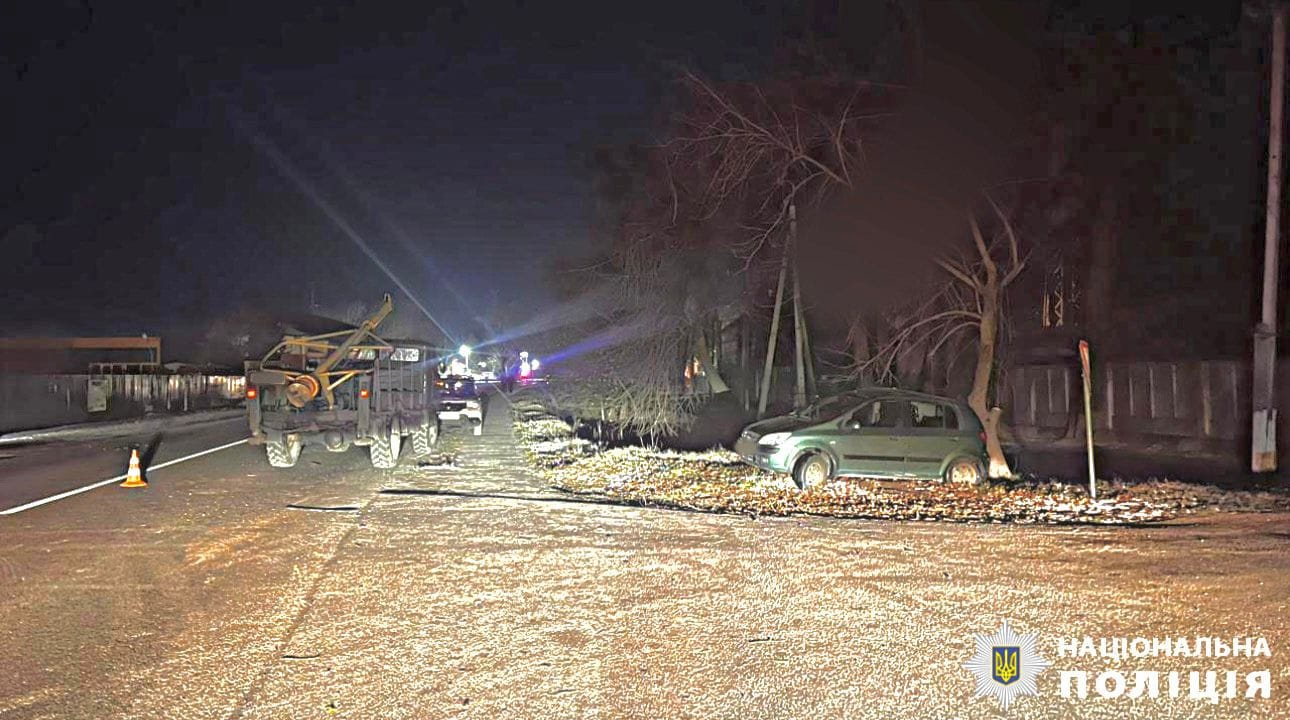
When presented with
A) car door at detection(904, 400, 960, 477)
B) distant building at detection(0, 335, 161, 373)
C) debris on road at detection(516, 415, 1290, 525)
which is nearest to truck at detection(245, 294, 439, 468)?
debris on road at detection(516, 415, 1290, 525)

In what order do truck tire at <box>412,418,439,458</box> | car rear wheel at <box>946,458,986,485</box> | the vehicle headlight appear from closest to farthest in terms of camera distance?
car rear wheel at <box>946,458,986,485</box>
the vehicle headlight
truck tire at <box>412,418,439,458</box>

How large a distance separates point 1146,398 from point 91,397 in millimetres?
33974

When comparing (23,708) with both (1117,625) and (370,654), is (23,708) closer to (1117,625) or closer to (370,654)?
(370,654)

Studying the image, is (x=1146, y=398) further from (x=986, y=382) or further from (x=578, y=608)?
(x=578, y=608)

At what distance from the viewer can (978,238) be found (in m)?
13.6

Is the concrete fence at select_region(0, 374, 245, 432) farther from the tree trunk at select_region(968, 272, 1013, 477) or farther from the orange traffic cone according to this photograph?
the tree trunk at select_region(968, 272, 1013, 477)

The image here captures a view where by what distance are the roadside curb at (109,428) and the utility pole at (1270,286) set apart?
26.6 metres

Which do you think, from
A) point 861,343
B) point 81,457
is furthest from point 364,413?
point 861,343

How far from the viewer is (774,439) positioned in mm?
13445

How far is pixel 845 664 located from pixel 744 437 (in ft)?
28.6

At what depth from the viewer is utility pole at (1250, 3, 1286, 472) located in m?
13.1

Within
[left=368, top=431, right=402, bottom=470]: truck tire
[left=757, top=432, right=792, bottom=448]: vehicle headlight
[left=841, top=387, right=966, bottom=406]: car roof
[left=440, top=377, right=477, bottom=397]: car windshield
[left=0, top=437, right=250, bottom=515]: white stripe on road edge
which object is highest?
[left=440, top=377, right=477, bottom=397]: car windshield

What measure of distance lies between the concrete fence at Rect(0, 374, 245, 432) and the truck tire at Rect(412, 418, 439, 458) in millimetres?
17151
